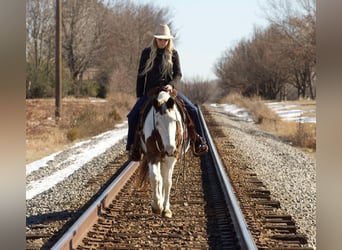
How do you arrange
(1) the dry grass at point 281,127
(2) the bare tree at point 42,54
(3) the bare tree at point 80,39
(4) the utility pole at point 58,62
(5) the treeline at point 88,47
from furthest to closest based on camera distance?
(3) the bare tree at point 80,39, (4) the utility pole at point 58,62, (2) the bare tree at point 42,54, (1) the dry grass at point 281,127, (5) the treeline at point 88,47

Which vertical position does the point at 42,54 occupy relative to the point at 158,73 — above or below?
above

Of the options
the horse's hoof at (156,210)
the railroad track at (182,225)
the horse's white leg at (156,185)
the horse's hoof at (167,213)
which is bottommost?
the railroad track at (182,225)

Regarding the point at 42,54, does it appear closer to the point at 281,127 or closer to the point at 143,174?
the point at 281,127

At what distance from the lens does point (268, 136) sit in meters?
12.4

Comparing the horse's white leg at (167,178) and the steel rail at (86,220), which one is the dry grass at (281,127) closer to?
the steel rail at (86,220)

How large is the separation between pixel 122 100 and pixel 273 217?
21.5 ft

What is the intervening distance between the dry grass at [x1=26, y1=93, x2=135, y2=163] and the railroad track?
4.48 m

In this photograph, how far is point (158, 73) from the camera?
4.20m

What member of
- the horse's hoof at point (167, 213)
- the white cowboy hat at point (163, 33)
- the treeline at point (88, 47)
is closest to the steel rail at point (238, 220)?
the horse's hoof at point (167, 213)

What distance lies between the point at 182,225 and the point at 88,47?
890 cm

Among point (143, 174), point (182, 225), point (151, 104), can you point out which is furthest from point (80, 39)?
point (151, 104)

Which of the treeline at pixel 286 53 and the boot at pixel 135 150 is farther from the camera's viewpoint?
the boot at pixel 135 150

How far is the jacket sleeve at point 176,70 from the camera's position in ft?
13.1
